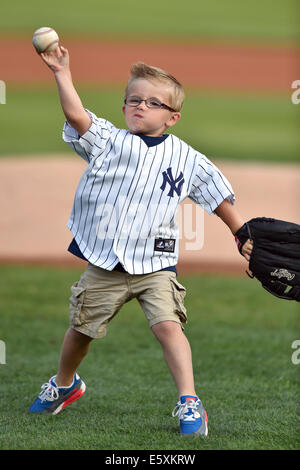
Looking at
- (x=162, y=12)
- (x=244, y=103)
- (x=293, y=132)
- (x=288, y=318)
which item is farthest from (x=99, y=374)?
(x=162, y=12)

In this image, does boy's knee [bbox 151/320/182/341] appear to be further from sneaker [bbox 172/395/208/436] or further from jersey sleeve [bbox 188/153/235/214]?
jersey sleeve [bbox 188/153/235/214]

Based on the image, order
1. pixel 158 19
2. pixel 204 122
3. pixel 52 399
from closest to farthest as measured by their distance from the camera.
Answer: pixel 52 399, pixel 204 122, pixel 158 19

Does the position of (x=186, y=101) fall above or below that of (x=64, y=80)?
above

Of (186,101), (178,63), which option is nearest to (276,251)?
(186,101)

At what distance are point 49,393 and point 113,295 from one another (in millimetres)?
585

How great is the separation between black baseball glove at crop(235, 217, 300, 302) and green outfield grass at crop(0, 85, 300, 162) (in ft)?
23.5

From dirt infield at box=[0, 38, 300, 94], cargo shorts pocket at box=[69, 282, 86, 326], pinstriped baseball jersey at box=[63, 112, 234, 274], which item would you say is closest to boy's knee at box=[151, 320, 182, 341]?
pinstriped baseball jersey at box=[63, 112, 234, 274]

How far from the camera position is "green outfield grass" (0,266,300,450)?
3.08 metres

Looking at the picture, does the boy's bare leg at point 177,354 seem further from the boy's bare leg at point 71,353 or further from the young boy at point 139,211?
the boy's bare leg at point 71,353

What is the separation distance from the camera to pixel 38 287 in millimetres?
6090

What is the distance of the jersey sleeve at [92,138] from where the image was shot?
3107 millimetres

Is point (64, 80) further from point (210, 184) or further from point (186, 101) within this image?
point (186, 101)

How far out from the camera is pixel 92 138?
3.11 m
